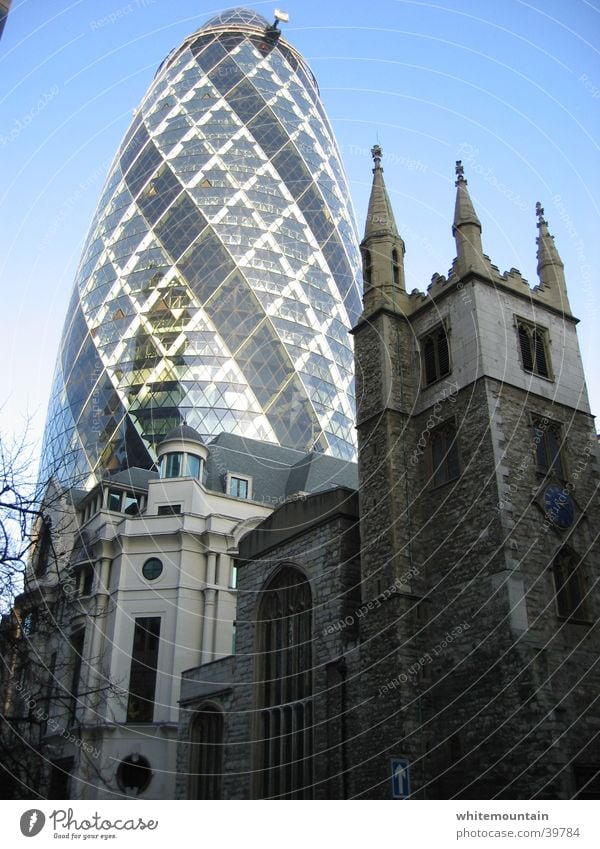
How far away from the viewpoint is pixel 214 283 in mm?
47312

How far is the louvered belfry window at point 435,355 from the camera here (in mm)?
21422

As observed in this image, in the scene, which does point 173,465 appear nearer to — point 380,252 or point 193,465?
point 193,465

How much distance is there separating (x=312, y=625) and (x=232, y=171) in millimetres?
38526

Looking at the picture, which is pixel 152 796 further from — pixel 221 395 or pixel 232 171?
pixel 232 171

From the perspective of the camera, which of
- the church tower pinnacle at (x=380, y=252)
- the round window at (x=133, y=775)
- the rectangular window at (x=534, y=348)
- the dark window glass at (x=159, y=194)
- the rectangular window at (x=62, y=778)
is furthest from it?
the dark window glass at (x=159, y=194)

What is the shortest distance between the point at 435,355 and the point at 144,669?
54.7 feet

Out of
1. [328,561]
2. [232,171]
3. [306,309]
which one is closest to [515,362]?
[328,561]

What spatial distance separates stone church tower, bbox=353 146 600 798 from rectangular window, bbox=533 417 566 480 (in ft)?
0.15

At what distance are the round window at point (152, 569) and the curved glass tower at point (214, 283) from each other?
9027 mm

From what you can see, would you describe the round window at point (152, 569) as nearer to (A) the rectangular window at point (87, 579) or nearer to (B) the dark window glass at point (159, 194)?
(A) the rectangular window at point (87, 579)

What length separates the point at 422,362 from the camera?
22.0 metres

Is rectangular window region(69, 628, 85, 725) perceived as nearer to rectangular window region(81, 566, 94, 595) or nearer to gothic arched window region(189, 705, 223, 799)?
rectangular window region(81, 566, 94, 595)

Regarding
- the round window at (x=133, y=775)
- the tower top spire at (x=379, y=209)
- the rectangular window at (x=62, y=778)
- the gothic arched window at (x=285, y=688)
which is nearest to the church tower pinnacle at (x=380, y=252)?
the tower top spire at (x=379, y=209)

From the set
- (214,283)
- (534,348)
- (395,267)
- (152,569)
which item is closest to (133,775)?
(152,569)
